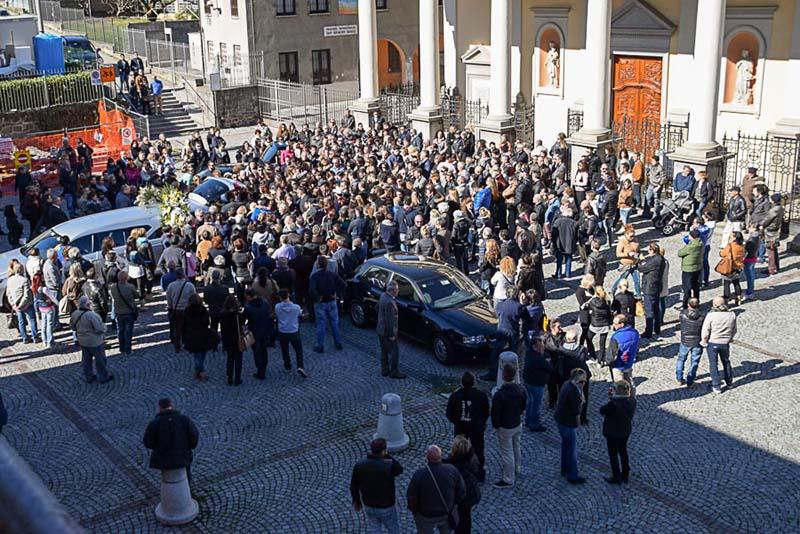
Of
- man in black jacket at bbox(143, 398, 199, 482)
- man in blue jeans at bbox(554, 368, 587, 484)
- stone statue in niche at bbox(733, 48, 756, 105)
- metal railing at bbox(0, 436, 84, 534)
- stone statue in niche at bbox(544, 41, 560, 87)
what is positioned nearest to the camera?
metal railing at bbox(0, 436, 84, 534)

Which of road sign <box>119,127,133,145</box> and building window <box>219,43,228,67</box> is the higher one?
building window <box>219,43,228,67</box>

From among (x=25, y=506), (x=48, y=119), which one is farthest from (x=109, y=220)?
(x=48, y=119)

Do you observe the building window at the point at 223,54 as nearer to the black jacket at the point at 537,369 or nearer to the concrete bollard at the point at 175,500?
the black jacket at the point at 537,369

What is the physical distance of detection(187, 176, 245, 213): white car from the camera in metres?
21.7

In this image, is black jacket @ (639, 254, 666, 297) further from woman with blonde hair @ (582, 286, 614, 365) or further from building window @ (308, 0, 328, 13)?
building window @ (308, 0, 328, 13)

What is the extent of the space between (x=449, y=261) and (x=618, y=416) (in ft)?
27.0

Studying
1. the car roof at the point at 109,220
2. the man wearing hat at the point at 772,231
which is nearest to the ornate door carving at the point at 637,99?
the man wearing hat at the point at 772,231

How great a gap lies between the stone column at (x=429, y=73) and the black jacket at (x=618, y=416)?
2140 centimetres

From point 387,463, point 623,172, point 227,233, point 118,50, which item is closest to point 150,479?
point 387,463

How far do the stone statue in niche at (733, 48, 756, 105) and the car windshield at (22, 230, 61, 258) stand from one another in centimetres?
1789

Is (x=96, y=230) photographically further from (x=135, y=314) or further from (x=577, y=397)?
(x=577, y=397)

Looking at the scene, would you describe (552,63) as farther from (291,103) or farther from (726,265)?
(726,265)

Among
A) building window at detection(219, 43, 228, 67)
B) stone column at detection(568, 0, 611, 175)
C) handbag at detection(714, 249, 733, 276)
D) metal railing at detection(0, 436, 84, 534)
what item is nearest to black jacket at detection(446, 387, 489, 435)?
handbag at detection(714, 249, 733, 276)

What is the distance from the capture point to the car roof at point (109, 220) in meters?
17.7
